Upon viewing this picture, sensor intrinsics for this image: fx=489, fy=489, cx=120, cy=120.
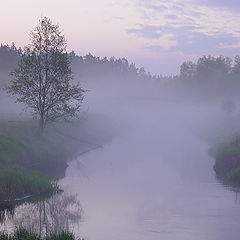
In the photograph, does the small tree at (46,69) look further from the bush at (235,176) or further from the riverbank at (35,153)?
the bush at (235,176)

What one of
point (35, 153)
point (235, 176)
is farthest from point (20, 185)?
point (235, 176)

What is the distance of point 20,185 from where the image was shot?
121 ft

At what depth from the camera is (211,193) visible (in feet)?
129

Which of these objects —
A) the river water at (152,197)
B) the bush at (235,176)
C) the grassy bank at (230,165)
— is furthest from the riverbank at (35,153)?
the bush at (235,176)

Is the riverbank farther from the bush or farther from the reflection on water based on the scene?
the bush

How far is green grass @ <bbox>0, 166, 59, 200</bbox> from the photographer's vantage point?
35.9m

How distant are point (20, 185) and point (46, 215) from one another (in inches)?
234

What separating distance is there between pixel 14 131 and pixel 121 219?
30789 mm

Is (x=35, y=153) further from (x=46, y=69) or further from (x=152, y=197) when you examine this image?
(x=152, y=197)

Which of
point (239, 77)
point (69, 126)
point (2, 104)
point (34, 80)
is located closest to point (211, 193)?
point (34, 80)

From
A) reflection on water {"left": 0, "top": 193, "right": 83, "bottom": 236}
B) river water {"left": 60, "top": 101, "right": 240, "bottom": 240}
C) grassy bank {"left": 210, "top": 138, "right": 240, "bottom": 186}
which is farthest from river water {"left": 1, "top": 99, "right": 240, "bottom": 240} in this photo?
grassy bank {"left": 210, "top": 138, "right": 240, "bottom": 186}

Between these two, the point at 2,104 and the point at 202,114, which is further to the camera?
the point at 202,114

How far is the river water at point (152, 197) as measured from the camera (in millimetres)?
28531

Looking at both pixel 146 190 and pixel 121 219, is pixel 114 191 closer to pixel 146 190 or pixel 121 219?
pixel 146 190
